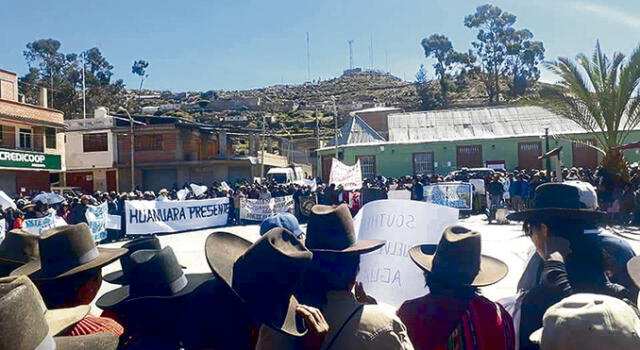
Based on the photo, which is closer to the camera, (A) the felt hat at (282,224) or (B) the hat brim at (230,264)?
(B) the hat brim at (230,264)

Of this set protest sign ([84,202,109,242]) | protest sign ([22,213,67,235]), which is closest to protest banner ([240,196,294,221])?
protest sign ([84,202,109,242])

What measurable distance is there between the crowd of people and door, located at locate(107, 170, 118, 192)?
4545 cm

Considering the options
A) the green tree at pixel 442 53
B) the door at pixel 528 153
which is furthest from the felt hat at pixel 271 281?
the green tree at pixel 442 53

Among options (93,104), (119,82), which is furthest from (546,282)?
(119,82)

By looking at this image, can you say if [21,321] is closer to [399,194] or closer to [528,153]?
[399,194]

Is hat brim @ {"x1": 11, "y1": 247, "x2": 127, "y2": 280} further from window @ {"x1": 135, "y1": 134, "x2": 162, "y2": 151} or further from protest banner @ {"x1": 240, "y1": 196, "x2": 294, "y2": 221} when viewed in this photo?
window @ {"x1": 135, "y1": 134, "x2": 162, "y2": 151}

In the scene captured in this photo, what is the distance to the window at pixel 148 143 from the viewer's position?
45.3 meters

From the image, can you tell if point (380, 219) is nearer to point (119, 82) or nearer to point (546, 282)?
point (546, 282)

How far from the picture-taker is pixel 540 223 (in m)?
3.14

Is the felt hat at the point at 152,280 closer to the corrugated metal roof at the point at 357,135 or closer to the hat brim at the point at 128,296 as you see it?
the hat brim at the point at 128,296

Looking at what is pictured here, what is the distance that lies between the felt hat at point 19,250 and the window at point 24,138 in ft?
120

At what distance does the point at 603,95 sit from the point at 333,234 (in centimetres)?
1602

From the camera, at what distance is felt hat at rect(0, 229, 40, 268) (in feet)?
12.3

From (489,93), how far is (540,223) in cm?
7169
